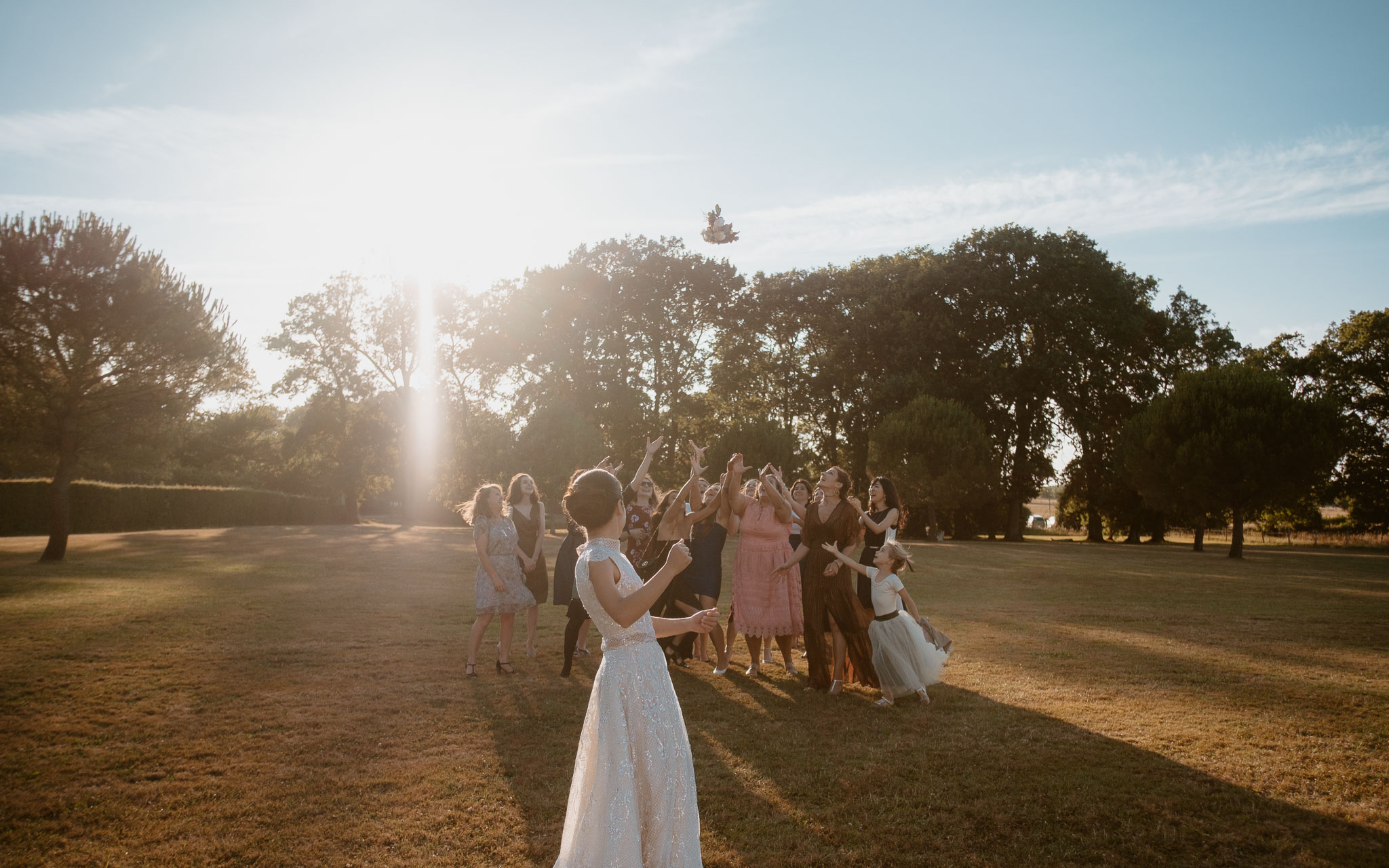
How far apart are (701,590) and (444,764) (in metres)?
4.04

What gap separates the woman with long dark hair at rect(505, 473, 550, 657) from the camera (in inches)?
382

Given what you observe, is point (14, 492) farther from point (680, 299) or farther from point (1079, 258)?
point (1079, 258)

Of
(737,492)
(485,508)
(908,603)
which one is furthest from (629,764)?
(485,508)

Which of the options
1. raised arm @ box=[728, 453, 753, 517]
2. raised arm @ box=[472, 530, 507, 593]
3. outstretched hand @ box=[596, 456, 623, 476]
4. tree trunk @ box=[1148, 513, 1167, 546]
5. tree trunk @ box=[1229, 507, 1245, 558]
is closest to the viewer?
outstretched hand @ box=[596, 456, 623, 476]

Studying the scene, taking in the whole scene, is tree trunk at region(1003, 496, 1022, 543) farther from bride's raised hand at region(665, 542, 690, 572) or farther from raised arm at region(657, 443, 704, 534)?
bride's raised hand at region(665, 542, 690, 572)

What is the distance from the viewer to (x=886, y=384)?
42375 mm

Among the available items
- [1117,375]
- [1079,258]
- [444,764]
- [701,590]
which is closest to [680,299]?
[1079,258]

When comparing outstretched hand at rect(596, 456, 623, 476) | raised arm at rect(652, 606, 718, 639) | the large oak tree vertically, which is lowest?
raised arm at rect(652, 606, 718, 639)

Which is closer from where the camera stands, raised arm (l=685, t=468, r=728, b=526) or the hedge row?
raised arm (l=685, t=468, r=728, b=526)

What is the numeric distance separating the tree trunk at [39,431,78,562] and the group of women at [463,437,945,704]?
17814mm

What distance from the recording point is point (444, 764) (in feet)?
19.8

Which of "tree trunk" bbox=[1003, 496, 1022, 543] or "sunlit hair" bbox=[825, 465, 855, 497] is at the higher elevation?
"sunlit hair" bbox=[825, 465, 855, 497]

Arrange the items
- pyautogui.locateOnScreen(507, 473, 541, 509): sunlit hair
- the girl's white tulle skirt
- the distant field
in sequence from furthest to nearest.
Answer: pyautogui.locateOnScreen(507, 473, 541, 509): sunlit hair
the girl's white tulle skirt
the distant field

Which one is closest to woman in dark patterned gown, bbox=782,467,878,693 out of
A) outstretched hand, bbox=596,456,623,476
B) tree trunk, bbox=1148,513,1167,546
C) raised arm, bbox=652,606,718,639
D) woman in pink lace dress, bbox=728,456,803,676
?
woman in pink lace dress, bbox=728,456,803,676
